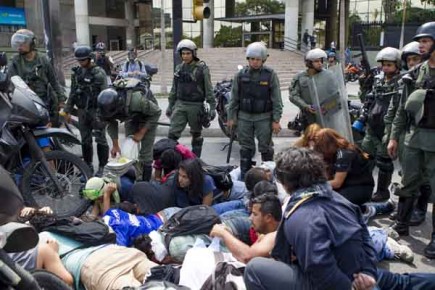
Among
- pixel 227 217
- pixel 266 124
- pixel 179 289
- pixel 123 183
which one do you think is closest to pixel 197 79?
pixel 266 124

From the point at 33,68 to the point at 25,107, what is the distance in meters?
1.61

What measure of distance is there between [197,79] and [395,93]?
7.89 ft

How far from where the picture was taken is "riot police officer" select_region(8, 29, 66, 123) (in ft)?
18.0

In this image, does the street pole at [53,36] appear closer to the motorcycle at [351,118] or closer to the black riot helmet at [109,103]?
the black riot helmet at [109,103]

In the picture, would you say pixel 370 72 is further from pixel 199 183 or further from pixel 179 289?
pixel 179 289

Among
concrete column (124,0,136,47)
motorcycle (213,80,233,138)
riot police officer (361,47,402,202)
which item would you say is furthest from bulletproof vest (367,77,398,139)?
concrete column (124,0,136,47)

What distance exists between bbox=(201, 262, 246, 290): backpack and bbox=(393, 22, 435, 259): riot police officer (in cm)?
181

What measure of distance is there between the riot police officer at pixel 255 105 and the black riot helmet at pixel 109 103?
1.42 metres

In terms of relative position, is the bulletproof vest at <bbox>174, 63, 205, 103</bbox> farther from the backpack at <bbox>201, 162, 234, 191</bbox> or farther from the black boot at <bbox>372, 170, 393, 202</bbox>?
the black boot at <bbox>372, 170, 393, 202</bbox>

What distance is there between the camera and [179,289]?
2600mm

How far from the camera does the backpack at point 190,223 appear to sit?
11.1 feet

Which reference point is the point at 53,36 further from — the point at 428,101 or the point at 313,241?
the point at 313,241

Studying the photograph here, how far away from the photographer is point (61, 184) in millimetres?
4344

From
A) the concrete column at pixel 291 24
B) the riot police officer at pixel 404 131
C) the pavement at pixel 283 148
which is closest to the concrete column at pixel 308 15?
the concrete column at pixel 291 24
